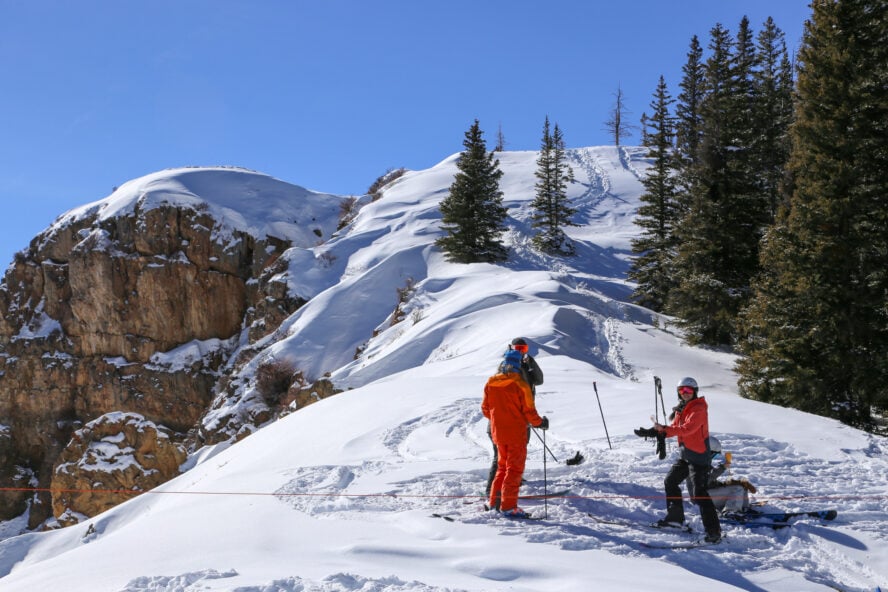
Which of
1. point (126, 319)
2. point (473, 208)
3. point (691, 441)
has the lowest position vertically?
point (691, 441)

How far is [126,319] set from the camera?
153 feet

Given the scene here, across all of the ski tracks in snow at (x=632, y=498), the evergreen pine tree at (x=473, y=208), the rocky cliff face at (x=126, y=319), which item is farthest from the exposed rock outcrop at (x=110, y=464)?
the ski tracks in snow at (x=632, y=498)

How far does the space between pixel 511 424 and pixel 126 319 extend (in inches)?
1854

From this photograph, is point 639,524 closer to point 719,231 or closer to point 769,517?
point 769,517

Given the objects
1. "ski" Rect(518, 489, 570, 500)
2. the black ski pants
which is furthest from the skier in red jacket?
"ski" Rect(518, 489, 570, 500)

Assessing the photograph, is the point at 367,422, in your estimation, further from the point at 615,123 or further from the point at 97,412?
the point at 615,123

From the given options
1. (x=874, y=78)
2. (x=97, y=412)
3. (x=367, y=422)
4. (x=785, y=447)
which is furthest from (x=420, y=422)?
(x=97, y=412)

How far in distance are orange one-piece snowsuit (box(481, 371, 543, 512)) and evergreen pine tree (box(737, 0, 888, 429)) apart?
11478 mm

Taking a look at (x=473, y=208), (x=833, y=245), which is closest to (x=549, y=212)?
(x=473, y=208)

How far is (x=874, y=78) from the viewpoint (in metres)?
15.2

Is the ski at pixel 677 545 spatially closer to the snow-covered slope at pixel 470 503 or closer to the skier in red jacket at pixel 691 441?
the snow-covered slope at pixel 470 503

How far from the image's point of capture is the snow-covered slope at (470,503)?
5391 mm

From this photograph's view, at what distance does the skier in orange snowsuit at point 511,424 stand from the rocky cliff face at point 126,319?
3872cm

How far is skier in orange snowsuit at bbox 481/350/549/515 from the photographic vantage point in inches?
266
